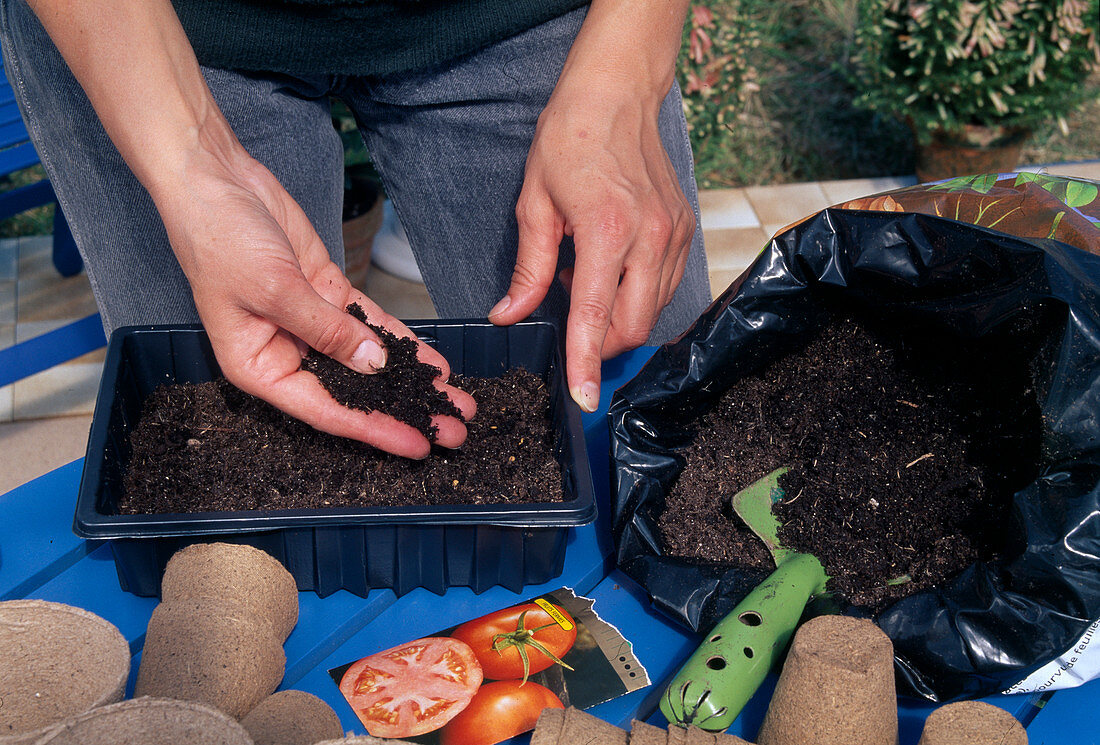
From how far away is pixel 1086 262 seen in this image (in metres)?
1.00

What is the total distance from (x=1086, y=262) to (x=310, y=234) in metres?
1.13

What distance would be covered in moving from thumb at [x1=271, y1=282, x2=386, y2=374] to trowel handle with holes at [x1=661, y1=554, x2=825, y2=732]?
2.05ft

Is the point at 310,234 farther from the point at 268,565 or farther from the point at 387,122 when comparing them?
the point at 268,565

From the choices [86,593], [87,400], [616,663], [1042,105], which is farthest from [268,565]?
[1042,105]

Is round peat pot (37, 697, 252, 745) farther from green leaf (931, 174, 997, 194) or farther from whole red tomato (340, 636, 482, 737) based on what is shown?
green leaf (931, 174, 997, 194)

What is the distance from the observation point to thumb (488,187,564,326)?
1.36 m

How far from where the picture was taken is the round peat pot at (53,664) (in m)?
0.91

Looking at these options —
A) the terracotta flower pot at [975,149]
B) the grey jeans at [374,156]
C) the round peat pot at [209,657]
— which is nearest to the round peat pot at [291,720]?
the round peat pot at [209,657]

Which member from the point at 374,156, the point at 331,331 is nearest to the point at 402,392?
the point at 331,331

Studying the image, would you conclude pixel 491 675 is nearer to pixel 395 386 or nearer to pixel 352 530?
pixel 352 530

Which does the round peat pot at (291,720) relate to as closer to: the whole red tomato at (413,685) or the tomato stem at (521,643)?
the whole red tomato at (413,685)

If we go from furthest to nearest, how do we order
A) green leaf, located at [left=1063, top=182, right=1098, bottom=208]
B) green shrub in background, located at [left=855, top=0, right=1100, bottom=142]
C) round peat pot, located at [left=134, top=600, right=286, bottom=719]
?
green shrub in background, located at [left=855, top=0, right=1100, bottom=142]
green leaf, located at [left=1063, top=182, right=1098, bottom=208]
round peat pot, located at [left=134, top=600, right=286, bottom=719]

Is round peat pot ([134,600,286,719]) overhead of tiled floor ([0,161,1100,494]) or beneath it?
overhead

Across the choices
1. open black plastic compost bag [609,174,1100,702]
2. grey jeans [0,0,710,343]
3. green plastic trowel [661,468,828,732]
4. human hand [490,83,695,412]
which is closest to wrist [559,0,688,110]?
human hand [490,83,695,412]
